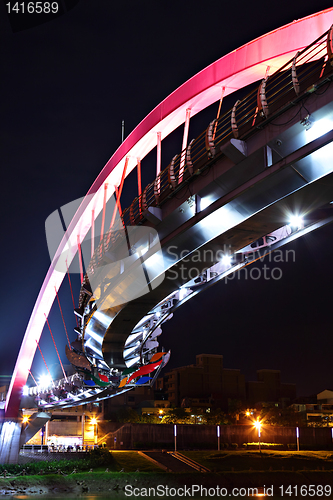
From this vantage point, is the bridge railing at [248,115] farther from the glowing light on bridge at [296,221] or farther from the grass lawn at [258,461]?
the grass lawn at [258,461]

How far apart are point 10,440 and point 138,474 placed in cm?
1427

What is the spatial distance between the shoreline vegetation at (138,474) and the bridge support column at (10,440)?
9.74 ft

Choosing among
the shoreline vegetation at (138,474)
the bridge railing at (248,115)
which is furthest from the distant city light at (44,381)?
the bridge railing at (248,115)

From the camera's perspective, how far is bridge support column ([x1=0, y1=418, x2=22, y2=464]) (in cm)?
4178

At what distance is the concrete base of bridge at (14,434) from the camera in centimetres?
4194

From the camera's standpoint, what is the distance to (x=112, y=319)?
18797 millimetres

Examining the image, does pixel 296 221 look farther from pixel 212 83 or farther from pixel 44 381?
pixel 44 381

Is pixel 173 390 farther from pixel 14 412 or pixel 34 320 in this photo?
pixel 34 320

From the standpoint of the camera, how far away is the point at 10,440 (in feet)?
142

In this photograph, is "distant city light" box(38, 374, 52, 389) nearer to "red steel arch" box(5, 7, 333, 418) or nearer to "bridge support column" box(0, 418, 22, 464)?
"bridge support column" box(0, 418, 22, 464)

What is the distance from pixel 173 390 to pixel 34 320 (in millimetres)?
50408

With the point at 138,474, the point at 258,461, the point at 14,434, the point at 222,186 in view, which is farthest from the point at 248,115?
the point at 14,434

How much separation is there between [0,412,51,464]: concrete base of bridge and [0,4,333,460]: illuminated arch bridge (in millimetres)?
24657

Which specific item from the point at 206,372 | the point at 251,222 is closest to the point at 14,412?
the point at 251,222
